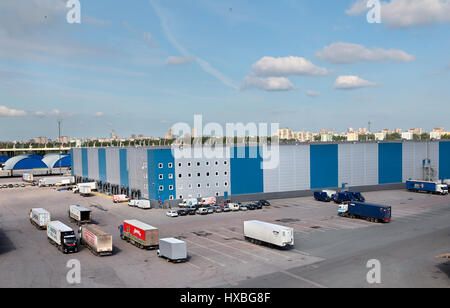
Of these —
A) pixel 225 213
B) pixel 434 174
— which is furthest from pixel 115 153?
pixel 434 174

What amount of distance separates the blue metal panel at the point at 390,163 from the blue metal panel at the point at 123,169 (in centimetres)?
5152

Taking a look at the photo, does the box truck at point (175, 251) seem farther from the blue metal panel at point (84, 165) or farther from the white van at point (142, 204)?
the blue metal panel at point (84, 165)

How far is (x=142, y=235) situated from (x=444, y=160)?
7742 centimetres

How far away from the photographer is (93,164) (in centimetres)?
9138

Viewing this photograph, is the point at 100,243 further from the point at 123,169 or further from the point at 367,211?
the point at 123,169

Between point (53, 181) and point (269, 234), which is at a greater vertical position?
point (269, 234)

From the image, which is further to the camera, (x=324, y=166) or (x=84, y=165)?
(x=84, y=165)

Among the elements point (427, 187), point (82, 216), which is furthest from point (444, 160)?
point (82, 216)

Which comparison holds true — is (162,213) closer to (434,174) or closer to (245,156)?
(245,156)

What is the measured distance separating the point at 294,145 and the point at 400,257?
40766 mm

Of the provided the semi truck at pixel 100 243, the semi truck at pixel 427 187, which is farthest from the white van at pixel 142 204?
the semi truck at pixel 427 187

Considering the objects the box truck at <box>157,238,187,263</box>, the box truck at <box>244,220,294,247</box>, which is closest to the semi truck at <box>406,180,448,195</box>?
the box truck at <box>244,220,294,247</box>

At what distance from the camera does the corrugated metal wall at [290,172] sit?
226 feet

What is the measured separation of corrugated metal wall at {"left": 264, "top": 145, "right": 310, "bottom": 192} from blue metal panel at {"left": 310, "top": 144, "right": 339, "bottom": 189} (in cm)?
140
